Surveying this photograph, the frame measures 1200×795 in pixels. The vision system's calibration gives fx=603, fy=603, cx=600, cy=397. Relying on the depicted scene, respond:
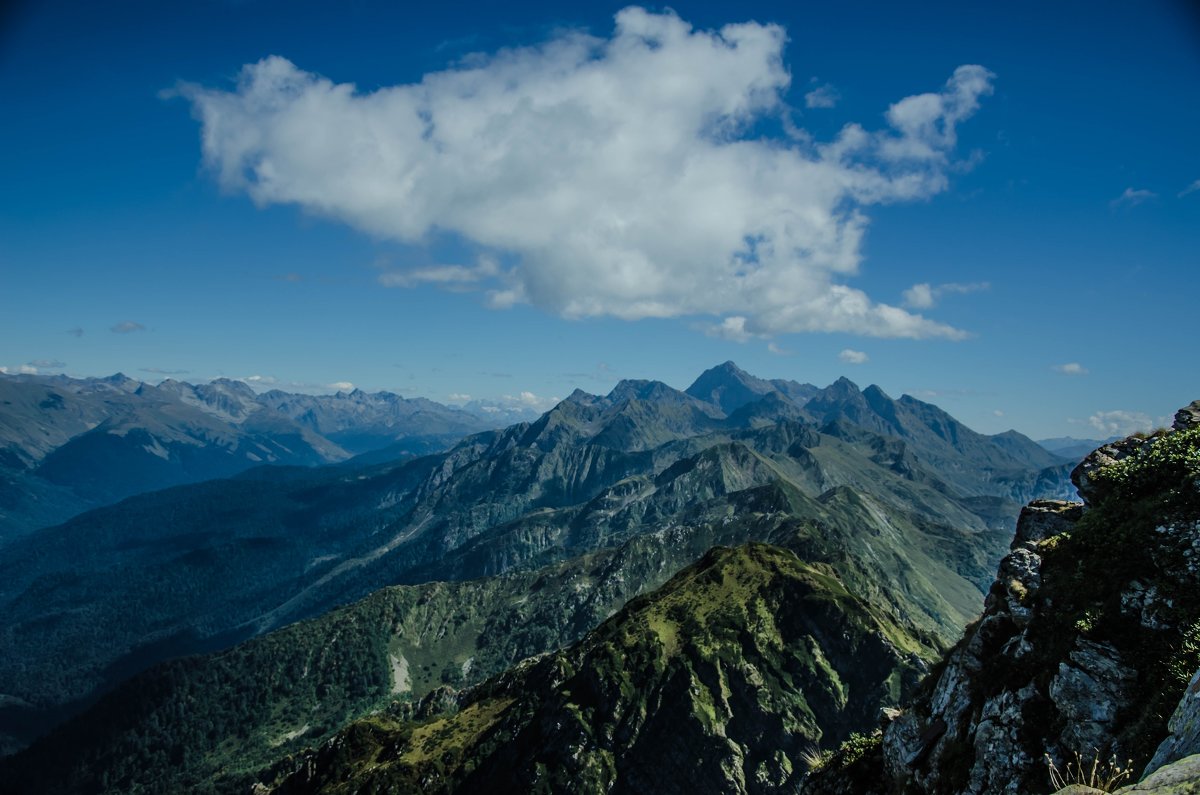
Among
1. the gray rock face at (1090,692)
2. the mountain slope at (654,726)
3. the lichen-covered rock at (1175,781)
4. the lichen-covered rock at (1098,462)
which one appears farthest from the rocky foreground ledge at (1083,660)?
the mountain slope at (654,726)

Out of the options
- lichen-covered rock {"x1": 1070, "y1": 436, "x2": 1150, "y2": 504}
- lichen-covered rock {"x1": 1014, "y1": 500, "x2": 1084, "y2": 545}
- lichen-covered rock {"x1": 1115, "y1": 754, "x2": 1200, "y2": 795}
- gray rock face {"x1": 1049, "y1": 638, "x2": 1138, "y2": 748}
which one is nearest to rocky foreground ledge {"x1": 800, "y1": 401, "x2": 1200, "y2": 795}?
gray rock face {"x1": 1049, "y1": 638, "x2": 1138, "y2": 748}

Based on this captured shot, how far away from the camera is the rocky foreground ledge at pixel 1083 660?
21984mm

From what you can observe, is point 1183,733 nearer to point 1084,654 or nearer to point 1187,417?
point 1084,654

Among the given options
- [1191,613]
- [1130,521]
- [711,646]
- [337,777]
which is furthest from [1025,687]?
[337,777]

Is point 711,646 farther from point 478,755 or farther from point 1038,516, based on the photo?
point 1038,516

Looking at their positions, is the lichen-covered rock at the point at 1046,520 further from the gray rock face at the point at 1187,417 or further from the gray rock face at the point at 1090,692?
the gray rock face at the point at 1090,692

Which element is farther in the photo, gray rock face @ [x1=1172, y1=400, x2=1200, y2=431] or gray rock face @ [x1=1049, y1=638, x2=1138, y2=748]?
gray rock face @ [x1=1172, y1=400, x2=1200, y2=431]

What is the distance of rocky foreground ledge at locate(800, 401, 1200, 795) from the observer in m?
22.0

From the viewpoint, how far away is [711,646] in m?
196

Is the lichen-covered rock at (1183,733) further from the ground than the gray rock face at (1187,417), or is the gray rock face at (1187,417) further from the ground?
the gray rock face at (1187,417)

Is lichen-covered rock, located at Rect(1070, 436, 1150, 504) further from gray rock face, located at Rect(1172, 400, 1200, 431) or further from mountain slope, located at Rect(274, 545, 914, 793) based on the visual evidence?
mountain slope, located at Rect(274, 545, 914, 793)

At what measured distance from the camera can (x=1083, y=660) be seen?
2406cm

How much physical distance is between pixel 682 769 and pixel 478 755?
59.9 metres

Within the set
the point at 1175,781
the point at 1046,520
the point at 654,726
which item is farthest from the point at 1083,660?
the point at 654,726
